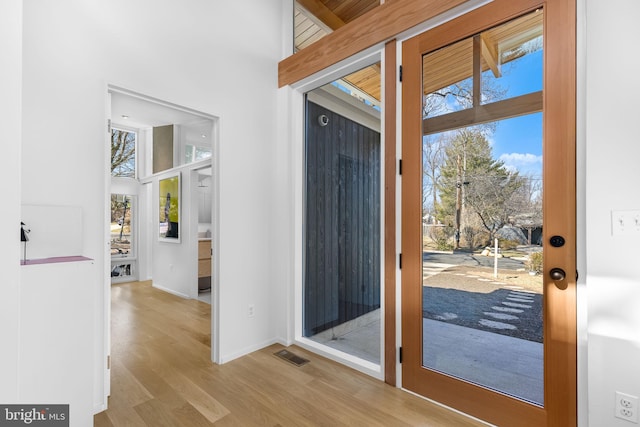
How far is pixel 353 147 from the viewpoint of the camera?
329 centimetres

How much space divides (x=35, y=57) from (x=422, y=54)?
7.96 ft

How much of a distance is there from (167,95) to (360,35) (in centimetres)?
160

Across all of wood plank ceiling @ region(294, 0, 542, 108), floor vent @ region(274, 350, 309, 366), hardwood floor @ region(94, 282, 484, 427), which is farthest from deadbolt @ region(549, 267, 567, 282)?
floor vent @ region(274, 350, 309, 366)

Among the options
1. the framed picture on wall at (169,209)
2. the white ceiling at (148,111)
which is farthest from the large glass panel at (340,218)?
the framed picture on wall at (169,209)

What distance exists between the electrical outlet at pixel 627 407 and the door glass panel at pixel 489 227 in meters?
0.31

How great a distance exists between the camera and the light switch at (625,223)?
141cm

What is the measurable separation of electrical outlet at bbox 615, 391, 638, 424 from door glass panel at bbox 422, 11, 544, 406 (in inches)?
12.2

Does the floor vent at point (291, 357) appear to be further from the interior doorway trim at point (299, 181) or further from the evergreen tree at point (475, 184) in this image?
the evergreen tree at point (475, 184)

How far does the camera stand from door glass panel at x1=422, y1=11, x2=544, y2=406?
175 centimetres

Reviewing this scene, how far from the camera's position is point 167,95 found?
7.77 feet

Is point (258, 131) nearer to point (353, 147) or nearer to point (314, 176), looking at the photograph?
point (314, 176)

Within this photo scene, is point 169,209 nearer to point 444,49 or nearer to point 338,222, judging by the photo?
point 338,222

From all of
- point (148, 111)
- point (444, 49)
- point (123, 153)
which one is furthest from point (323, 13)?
point (123, 153)
